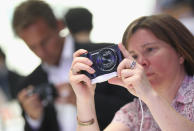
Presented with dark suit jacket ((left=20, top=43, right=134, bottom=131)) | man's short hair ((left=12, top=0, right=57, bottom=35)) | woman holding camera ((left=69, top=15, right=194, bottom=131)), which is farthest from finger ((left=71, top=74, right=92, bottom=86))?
man's short hair ((left=12, top=0, right=57, bottom=35))

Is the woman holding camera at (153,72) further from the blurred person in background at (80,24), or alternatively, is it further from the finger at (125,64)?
the blurred person in background at (80,24)

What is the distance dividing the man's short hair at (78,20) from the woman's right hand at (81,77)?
0.43m

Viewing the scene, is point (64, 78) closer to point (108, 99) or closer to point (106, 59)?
point (108, 99)

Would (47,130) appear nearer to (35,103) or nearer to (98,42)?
(35,103)

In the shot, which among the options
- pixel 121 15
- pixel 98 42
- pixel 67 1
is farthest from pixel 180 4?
pixel 67 1

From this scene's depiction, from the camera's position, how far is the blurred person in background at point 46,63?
1312mm

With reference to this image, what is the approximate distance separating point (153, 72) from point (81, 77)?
0.68 feet

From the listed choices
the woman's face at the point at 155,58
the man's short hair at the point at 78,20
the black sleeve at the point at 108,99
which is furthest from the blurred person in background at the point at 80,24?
the woman's face at the point at 155,58

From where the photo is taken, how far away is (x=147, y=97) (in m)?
0.71

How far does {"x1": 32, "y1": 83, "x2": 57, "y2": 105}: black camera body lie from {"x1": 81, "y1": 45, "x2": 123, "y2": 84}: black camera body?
0.65m

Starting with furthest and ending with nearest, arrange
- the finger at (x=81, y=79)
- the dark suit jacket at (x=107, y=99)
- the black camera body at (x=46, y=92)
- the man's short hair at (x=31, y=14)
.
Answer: the black camera body at (x=46, y=92), the man's short hair at (x=31, y=14), the dark suit jacket at (x=107, y=99), the finger at (x=81, y=79)

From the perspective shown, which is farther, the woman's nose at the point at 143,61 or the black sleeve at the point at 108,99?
the black sleeve at the point at 108,99

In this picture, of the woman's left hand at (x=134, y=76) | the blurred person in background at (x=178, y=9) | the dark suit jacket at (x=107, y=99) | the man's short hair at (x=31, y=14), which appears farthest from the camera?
the man's short hair at (x=31, y=14)

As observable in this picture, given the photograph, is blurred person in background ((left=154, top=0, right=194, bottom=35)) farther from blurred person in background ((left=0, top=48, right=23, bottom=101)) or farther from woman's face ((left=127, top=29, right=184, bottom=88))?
blurred person in background ((left=0, top=48, right=23, bottom=101))
